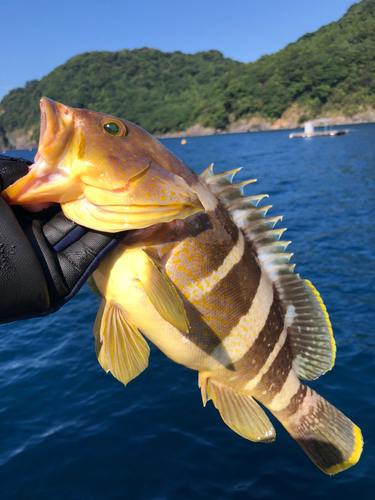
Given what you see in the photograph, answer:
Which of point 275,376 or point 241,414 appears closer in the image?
point 241,414

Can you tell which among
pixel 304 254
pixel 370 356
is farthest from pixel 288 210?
pixel 370 356

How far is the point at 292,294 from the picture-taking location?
11.1 ft

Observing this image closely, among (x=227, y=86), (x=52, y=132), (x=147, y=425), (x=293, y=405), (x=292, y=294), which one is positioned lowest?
(x=147, y=425)

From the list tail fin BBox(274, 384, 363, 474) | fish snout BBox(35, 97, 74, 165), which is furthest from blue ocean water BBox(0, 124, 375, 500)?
fish snout BBox(35, 97, 74, 165)

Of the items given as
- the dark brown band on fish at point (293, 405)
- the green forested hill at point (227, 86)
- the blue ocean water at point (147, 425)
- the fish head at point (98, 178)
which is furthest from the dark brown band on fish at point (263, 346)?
the green forested hill at point (227, 86)

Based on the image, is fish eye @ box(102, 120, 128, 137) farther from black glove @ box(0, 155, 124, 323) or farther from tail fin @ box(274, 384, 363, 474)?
tail fin @ box(274, 384, 363, 474)

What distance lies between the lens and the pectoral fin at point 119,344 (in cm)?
278

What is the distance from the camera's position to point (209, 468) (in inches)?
212

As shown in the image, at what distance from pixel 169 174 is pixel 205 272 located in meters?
0.69

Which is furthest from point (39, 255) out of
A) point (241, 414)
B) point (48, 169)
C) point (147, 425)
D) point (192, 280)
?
point (147, 425)

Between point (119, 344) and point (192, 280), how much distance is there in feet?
2.20

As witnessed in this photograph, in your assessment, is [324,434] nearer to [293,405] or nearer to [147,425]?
[293,405]

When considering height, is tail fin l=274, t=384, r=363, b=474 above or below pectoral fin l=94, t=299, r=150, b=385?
below

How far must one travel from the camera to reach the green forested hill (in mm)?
107369
